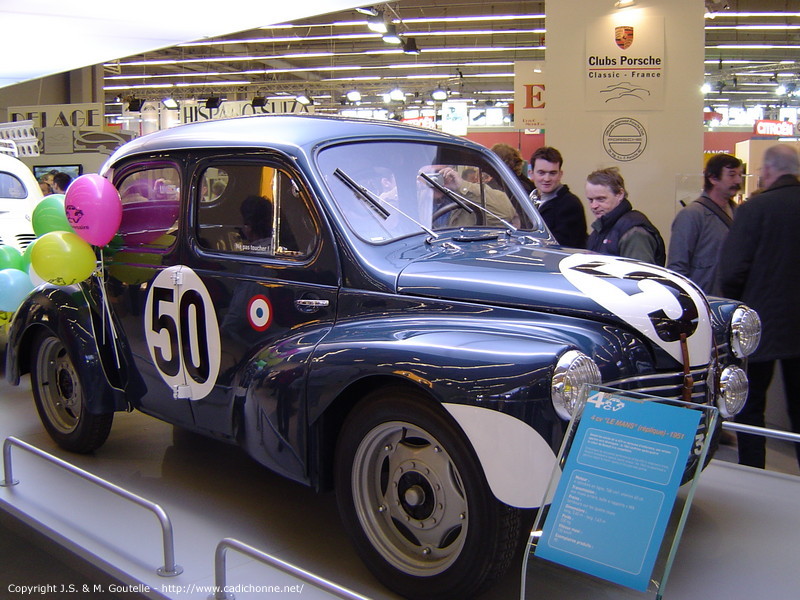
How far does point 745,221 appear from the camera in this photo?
4094 mm

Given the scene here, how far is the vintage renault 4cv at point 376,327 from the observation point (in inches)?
95.2

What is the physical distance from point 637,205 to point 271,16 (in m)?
4.52

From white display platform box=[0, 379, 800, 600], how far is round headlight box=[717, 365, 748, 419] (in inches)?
18.4

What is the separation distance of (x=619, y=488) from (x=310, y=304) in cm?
155

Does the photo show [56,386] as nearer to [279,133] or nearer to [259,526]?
[259,526]

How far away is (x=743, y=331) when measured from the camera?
10.5 ft

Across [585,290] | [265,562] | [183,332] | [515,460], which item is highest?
[585,290]

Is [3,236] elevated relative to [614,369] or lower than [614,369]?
elevated

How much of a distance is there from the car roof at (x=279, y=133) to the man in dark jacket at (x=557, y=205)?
157cm

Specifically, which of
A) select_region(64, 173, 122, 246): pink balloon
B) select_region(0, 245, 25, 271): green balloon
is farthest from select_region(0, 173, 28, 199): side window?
select_region(64, 173, 122, 246): pink balloon

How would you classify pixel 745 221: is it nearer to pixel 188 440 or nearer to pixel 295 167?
pixel 295 167

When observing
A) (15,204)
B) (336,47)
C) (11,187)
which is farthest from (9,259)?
(336,47)

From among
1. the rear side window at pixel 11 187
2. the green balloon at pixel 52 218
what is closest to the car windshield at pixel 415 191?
the green balloon at pixel 52 218

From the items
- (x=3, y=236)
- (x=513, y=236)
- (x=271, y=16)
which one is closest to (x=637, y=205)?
(x=271, y=16)
